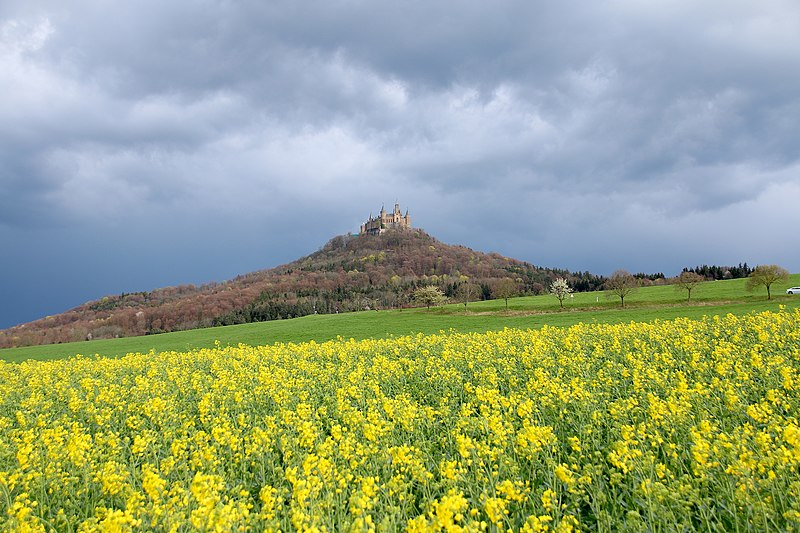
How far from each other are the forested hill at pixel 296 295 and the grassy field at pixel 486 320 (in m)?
18.8

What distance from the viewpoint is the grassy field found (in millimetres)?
41375

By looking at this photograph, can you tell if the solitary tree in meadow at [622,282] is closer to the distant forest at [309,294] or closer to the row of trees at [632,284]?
the row of trees at [632,284]

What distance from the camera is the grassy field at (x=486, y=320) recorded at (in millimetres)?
41375

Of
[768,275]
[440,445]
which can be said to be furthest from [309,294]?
[440,445]

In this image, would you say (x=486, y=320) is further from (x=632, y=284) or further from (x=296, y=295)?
(x=296, y=295)

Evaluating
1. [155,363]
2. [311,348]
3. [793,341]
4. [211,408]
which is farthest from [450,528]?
[155,363]

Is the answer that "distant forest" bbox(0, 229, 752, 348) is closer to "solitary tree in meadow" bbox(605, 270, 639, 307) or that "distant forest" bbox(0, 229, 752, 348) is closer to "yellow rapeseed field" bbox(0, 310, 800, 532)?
"solitary tree in meadow" bbox(605, 270, 639, 307)

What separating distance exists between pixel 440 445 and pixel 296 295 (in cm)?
11772

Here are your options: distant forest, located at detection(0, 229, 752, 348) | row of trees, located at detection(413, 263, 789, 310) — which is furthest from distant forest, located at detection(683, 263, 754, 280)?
row of trees, located at detection(413, 263, 789, 310)

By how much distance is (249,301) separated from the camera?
118 meters

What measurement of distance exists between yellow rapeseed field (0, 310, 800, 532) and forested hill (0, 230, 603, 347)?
62.7 m

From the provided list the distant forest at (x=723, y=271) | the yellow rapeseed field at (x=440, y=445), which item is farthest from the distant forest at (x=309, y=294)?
the yellow rapeseed field at (x=440, y=445)

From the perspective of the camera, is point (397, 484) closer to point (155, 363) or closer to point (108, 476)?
point (108, 476)

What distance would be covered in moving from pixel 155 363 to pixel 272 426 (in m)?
14.8
